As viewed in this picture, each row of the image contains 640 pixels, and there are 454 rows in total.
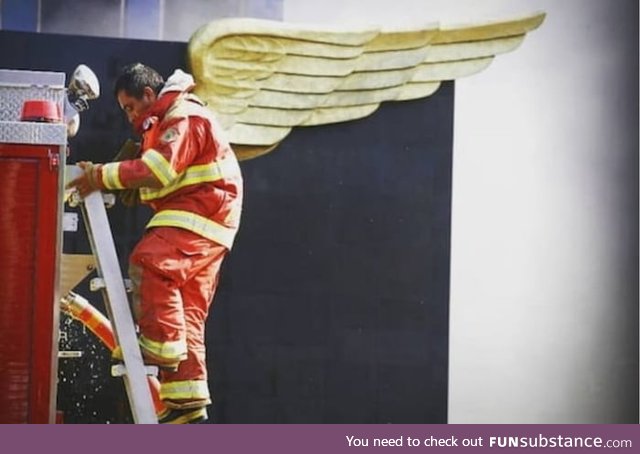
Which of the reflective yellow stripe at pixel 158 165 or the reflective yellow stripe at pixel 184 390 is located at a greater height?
the reflective yellow stripe at pixel 158 165

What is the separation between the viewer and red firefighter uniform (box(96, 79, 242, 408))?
11.8 ft

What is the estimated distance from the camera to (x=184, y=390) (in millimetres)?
3756

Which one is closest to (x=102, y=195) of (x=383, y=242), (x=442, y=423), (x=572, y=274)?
(x=383, y=242)

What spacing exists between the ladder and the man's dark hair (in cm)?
53

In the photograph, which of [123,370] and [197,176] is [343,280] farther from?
[123,370]

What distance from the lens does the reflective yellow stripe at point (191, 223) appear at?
12.2 ft

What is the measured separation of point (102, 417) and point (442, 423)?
1.12 metres

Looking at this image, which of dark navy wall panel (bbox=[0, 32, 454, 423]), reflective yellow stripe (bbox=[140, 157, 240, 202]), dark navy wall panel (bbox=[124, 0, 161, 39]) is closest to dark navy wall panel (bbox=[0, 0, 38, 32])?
dark navy wall panel (bbox=[0, 32, 454, 423])

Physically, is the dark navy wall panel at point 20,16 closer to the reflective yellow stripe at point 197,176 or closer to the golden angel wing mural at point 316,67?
the golden angel wing mural at point 316,67

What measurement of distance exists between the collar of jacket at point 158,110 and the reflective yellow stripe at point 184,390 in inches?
30.0

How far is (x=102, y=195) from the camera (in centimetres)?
347
